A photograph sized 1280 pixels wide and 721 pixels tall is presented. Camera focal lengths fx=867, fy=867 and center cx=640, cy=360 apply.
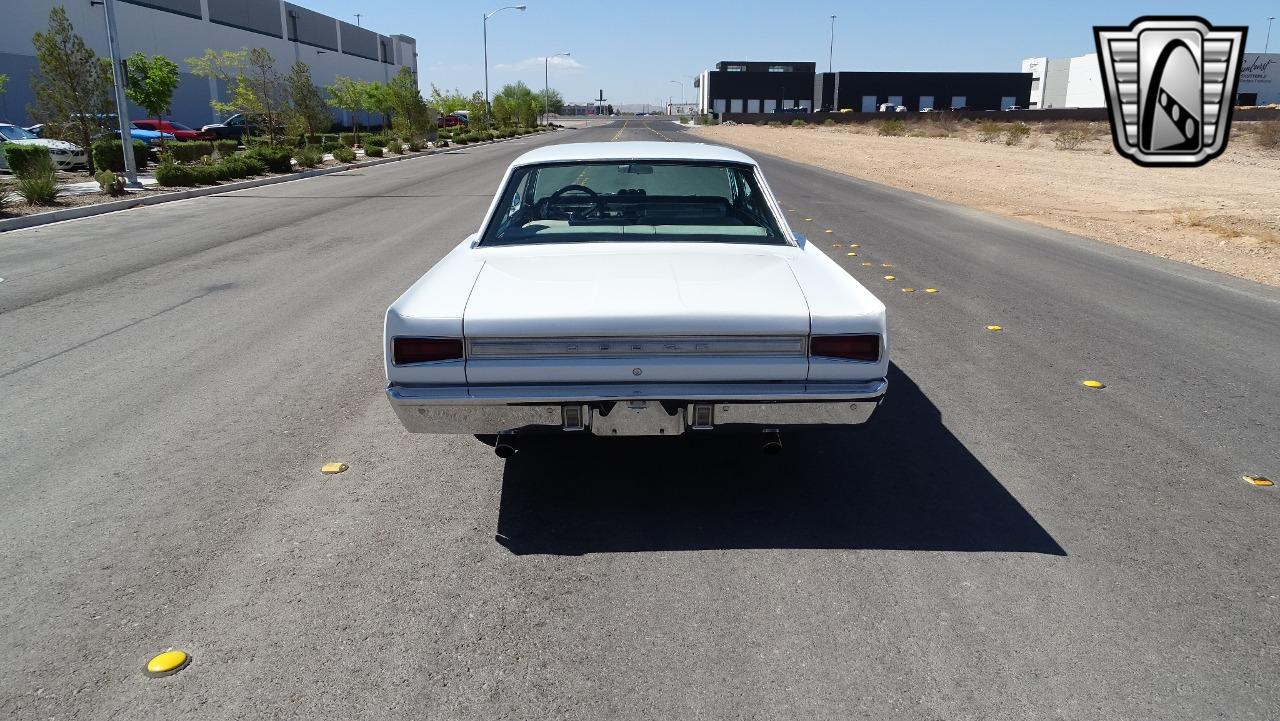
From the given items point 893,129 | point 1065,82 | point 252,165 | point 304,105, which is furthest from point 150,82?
point 1065,82

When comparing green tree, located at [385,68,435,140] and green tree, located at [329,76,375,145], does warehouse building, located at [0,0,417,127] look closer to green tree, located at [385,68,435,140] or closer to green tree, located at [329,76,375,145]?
green tree, located at [329,76,375,145]

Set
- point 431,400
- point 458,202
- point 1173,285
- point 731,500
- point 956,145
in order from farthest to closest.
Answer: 1. point 956,145
2. point 458,202
3. point 1173,285
4. point 731,500
5. point 431,400

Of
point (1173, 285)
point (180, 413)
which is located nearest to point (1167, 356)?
point (1173, 285)

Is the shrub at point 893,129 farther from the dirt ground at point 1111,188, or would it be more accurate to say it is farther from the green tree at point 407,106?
the green tree at point 407,106

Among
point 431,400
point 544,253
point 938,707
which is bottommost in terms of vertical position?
point 938,707

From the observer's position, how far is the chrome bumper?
3357 mm

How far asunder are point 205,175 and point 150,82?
14.2 meters

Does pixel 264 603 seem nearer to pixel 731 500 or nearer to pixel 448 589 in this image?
pixel 448 589

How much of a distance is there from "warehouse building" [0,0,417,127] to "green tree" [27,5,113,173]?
266 inches

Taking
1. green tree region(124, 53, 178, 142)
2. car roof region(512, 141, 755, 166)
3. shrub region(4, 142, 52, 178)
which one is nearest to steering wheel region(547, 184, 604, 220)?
car roof region(512, 141, 755, 166)

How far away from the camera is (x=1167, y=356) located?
648 cm

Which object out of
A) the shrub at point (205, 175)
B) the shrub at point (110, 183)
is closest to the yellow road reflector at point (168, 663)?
the shrub at point (110, 183)

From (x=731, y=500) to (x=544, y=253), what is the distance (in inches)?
A: 58.4

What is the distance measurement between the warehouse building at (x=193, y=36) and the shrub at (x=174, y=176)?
11.5 metres
